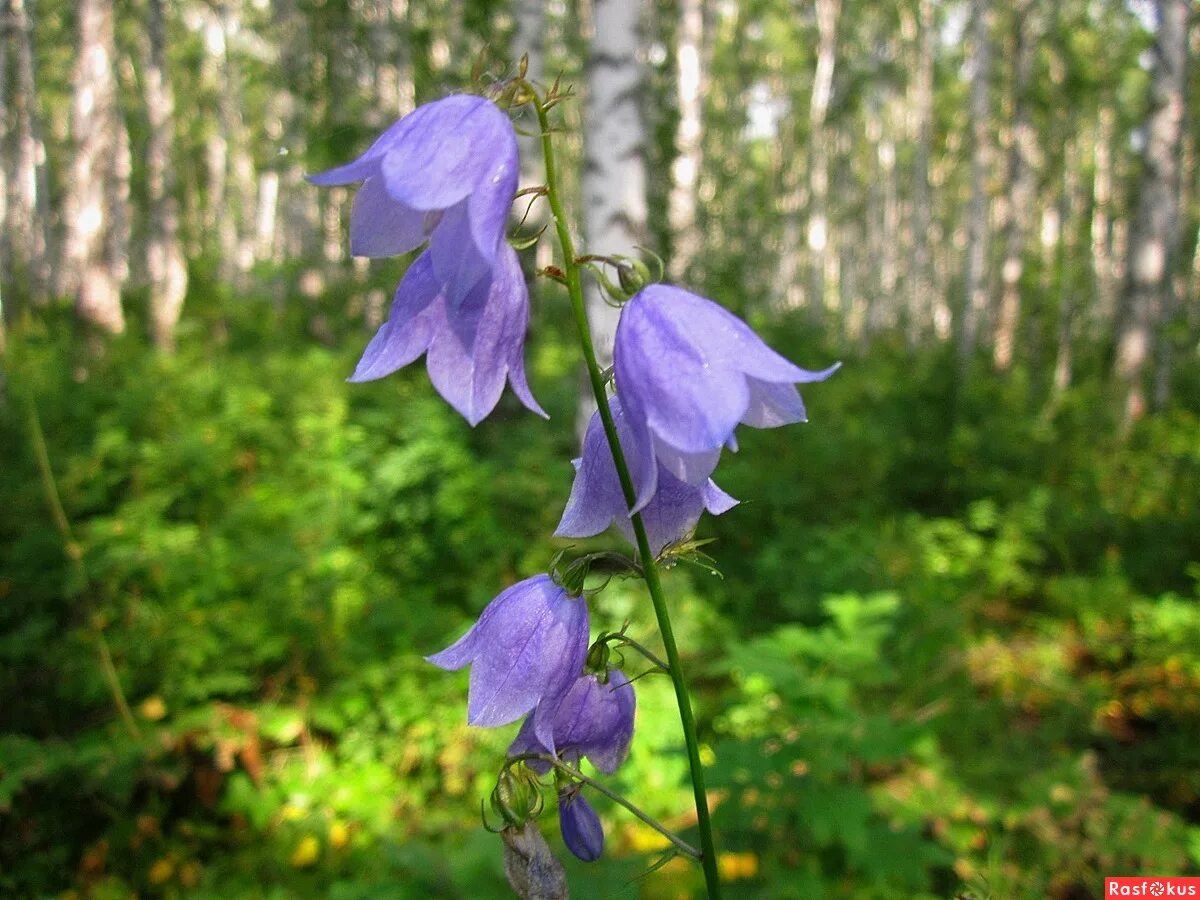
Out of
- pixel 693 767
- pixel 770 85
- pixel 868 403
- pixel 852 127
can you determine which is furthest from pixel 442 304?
pixel 770 85

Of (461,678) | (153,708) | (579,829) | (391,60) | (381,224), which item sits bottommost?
(461,678)

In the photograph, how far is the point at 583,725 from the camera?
96 centimetres

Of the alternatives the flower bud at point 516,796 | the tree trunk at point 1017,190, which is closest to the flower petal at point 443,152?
the flower bud at point 516,796

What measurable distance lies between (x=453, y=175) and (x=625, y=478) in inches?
14.2

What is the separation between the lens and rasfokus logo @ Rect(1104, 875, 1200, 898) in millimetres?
1721

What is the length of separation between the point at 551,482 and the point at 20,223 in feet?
68.5

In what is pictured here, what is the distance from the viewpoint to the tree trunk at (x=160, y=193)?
9227mm

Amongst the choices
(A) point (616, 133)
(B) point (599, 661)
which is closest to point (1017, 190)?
(A) point (616, 133)

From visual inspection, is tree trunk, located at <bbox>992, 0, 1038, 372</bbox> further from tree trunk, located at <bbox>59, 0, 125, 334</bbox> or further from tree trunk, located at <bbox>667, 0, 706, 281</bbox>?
tree trunk, located at <bbox>59, 0, 125, 334</bbox>

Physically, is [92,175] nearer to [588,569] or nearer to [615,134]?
[615,134]

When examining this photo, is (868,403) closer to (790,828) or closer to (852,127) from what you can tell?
(790,828)

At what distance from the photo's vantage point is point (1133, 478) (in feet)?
20.1

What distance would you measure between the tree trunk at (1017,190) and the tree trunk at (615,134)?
8.55 meters

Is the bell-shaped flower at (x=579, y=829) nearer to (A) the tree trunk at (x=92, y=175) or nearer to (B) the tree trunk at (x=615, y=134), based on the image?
(B) the tree trunk at (x=615, y=134)
